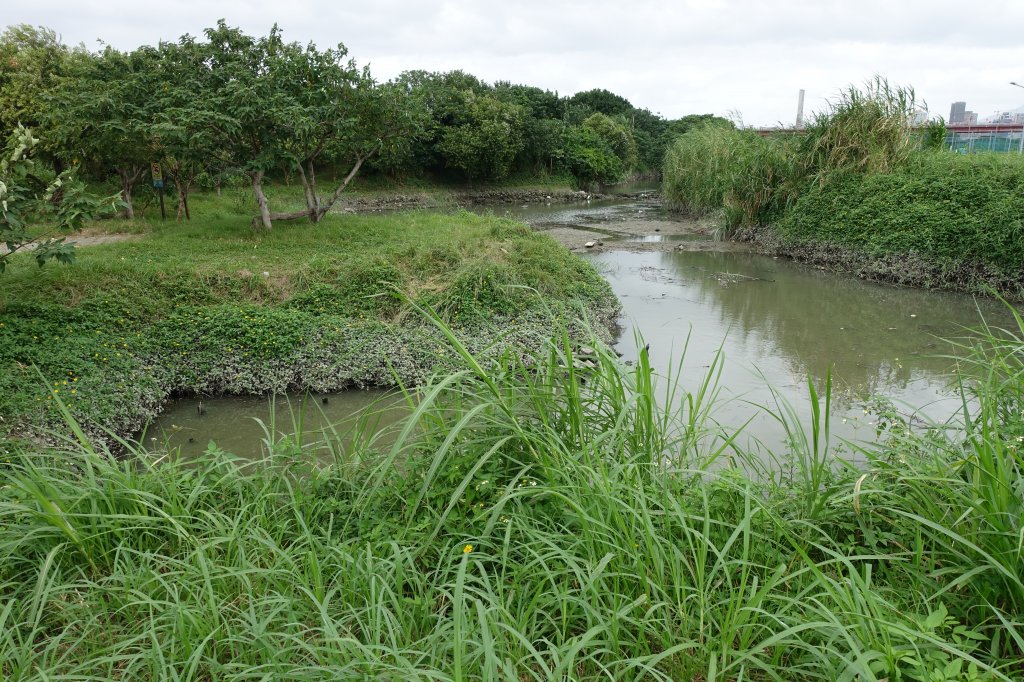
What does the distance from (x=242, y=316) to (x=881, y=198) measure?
1071cm

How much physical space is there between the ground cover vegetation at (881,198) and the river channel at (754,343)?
510mm

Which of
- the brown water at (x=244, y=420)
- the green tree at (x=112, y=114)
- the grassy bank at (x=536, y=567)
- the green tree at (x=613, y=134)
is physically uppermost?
the green tree at (x=613, y=134)

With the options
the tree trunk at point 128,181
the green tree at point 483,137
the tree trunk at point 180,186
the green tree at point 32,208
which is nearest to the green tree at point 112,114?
the tree trunk at point 128,181

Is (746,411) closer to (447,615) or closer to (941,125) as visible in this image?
(447,615)

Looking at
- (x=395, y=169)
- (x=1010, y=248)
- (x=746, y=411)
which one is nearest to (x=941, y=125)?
(x=1010, y=248)

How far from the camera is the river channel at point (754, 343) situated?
521cm

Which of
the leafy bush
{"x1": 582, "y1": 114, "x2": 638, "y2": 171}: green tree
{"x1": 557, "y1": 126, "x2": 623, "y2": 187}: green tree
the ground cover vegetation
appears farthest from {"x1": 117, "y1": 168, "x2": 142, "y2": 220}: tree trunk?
{"x1": 582, "y1": 114, "x2": 638, "y2": 171}: green tree

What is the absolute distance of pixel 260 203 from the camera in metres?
10.5

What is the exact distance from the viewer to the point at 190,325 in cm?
649

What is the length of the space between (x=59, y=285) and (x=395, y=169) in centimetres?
2084

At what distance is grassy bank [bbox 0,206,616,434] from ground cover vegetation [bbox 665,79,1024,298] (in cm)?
545

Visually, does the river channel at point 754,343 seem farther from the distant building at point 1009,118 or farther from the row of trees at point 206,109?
the distant building at point 1009,118

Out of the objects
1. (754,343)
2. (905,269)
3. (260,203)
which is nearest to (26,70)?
(260,203)

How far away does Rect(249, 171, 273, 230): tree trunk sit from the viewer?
399 inches
